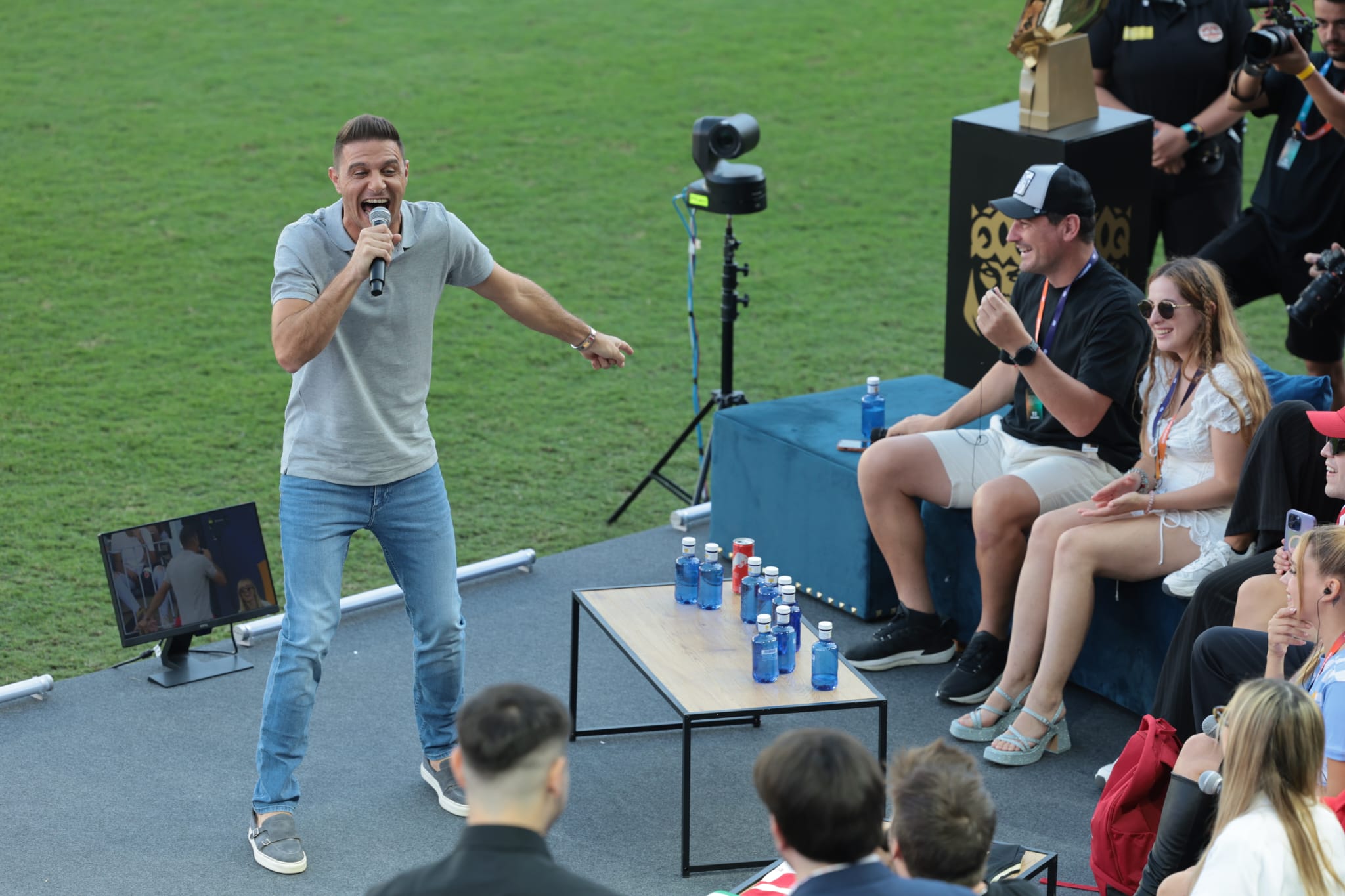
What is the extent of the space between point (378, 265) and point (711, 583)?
55.7 inches

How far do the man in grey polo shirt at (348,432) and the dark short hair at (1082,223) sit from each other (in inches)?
75.2

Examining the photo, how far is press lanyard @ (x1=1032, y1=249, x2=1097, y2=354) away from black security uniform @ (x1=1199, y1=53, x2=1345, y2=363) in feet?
4.74

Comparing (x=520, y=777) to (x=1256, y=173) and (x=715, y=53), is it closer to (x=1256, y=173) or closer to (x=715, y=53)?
(x=1256, y=173)

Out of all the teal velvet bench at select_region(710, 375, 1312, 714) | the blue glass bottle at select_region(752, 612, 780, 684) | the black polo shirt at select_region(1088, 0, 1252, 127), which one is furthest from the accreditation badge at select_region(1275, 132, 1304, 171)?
the blue glass bottle at select_region(752, 612, 780, 684)

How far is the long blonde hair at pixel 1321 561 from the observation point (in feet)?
11.7

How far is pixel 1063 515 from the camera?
15.8 feet

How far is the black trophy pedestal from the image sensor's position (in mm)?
6152

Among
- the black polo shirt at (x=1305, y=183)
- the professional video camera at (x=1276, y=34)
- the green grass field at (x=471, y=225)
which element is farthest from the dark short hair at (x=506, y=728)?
the black polo shirt at (x=1305, y=183)

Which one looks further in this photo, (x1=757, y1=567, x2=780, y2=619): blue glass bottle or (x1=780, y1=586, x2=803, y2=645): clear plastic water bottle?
(x1=757, y1=567, x2=780, y2=619): blue glass bottle

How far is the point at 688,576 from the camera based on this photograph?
4.68m

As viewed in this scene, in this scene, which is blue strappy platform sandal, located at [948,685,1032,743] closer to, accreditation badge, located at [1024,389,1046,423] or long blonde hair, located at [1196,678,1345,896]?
accreditation badge, located at [1024,389,1046,423]

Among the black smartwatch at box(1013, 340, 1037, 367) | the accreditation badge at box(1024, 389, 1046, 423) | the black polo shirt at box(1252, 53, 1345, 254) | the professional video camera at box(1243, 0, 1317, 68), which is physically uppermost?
the professional video camera at box(1243, 0, 1317, 68)

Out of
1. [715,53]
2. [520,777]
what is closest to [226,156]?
[715,53]

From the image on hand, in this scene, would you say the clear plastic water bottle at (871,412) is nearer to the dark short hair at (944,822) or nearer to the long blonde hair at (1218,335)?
the long blonde hair at (1218,335)
